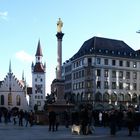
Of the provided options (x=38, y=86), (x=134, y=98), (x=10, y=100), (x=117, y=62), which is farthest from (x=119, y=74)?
(x=38, y=86)

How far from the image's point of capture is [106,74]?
98.8m

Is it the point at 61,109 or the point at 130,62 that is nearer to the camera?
the point at 61,109

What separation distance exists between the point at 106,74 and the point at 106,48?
6728 millimetres

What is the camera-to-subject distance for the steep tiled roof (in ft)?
325

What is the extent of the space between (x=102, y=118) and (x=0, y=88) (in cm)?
8937

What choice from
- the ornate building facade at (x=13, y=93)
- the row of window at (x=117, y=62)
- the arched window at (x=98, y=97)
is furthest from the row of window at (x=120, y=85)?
the ornate building facade at (x=13, y=93)

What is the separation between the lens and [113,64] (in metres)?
100

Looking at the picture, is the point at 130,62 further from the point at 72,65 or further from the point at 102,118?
the point at 102,118

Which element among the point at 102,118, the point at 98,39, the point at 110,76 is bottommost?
the point at 102,118

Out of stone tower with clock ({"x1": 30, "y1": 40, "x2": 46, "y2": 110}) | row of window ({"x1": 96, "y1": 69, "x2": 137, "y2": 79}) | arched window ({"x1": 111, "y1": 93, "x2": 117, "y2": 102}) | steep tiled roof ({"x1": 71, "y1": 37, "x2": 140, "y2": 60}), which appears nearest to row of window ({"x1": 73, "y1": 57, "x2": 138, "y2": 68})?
steep tiled roof ({"x1": 71, "y1": 37, "x2": 140, "y2": 60})

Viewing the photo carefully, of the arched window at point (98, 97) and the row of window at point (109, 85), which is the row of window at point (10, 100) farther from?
the arched window at point (98, 97)

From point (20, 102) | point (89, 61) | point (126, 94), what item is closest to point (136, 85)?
point (126, 94)

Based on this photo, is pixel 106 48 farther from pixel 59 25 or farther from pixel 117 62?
pixel 59 25

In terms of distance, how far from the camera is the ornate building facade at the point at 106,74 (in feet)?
318
